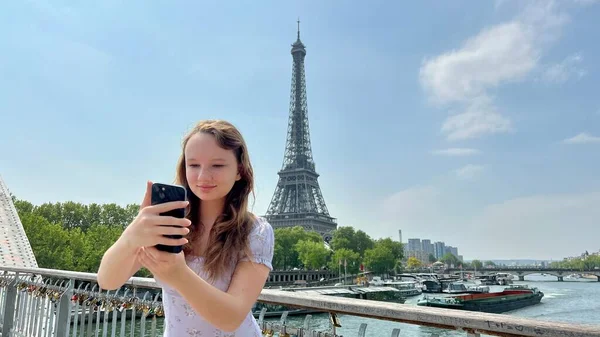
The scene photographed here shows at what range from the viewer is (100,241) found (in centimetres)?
3450

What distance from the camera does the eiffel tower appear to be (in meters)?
75.0

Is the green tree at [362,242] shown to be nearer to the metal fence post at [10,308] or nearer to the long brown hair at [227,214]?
the metal fence post at [10,308]

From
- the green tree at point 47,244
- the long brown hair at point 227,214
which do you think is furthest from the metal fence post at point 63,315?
the green tree at point 47,244

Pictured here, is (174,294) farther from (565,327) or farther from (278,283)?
(278,283)

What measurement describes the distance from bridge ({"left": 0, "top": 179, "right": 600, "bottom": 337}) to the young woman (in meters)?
0.67

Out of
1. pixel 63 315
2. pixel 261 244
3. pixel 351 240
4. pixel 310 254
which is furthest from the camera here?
pixel 351 240

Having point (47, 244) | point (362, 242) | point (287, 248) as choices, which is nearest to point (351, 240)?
point (362, 242)

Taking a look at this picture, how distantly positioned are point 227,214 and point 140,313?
234 centimetres

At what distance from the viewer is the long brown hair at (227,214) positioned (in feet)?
4.64

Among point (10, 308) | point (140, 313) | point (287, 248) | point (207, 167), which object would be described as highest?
point (207, 167)

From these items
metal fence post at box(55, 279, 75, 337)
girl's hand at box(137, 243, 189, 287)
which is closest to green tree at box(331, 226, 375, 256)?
metal fence post at box(55, 279, 75, 337)

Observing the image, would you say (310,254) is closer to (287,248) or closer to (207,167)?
(287,248)

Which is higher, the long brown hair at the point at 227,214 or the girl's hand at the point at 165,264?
the long brown hair at the point at 227,214

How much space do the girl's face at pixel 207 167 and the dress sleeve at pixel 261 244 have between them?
184mm
